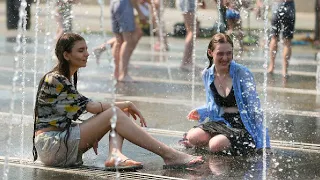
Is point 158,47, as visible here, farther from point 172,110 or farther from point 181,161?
point 181,161

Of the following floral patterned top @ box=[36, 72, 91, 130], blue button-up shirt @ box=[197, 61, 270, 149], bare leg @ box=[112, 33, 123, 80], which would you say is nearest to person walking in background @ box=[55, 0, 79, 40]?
bare leg @ box=[112, 33, 123, 80]

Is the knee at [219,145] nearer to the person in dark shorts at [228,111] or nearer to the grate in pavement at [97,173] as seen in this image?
the person in dark shorts at [228,111]

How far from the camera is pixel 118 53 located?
12469mm

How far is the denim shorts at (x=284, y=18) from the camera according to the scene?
12742 mm

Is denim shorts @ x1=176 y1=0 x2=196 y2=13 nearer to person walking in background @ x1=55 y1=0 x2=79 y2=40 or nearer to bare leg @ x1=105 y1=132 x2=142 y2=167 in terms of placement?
person walking in background @ x1=55 y1=0 x2=79 y2=40

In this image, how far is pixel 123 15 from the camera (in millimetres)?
12203

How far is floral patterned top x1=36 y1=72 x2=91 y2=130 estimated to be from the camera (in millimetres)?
6551

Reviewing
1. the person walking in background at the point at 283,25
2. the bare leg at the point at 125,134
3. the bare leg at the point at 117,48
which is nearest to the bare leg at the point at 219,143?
the bare leg at the point at 125,134

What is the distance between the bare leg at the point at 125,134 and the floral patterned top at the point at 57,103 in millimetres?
129

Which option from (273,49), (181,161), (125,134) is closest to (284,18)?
(273,49)

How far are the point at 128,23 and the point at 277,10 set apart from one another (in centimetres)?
221

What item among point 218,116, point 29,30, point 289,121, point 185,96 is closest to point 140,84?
point 185,96

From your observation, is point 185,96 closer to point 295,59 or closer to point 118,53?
point 118,53

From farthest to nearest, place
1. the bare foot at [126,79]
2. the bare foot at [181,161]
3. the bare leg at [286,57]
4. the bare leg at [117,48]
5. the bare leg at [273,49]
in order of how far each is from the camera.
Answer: the bare leg at [273,49]
the bare leg at [117,48]
the bare leg at [286,57]
the bare foot at [126,79]
the bare foot at [181,161]
